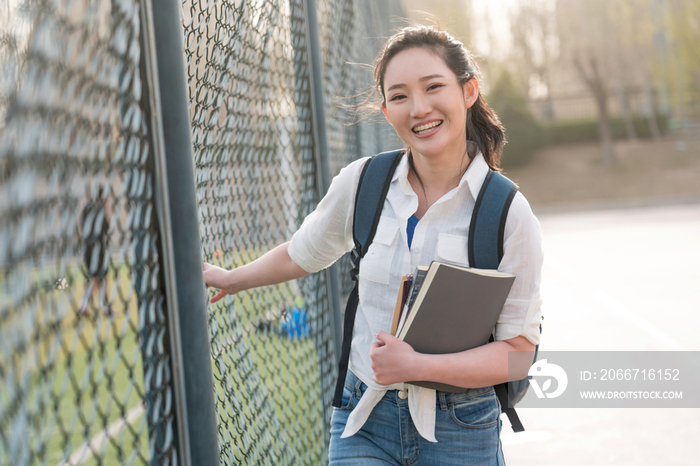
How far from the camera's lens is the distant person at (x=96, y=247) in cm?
103

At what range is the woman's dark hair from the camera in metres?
1.93

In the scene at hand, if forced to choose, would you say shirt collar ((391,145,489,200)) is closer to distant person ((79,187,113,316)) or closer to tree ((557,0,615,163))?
distant person ((79,187,113,316))

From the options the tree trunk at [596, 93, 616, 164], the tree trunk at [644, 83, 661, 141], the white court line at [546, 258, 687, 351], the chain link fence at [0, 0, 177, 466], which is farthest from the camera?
the tree trunk at [644, 83, 661, 141]

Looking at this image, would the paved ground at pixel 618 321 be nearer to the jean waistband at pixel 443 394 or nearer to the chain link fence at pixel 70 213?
the jean waistband at pixel 443 394

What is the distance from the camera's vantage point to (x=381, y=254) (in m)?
1.85

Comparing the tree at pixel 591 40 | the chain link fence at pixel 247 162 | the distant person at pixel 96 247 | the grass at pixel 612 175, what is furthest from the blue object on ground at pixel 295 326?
the tree at pixel 591 40

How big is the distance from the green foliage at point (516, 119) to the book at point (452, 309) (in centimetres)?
2582

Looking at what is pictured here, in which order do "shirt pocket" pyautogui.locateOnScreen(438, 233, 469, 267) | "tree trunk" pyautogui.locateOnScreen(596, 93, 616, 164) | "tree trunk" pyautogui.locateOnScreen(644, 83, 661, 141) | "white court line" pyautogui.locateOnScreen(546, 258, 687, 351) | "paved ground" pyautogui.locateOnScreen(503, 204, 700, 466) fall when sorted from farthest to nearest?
1. "tree trunk" pyautogui.locateOnScreen(644, 83, 661, 141)
2. "tree trunk" pyautogui.locateOnScreen(596, 93, 616, 164)
3. "white court line" pyautogui.locateOnScreen(546, 258, 687, 351)
4. "paved ground" pyautogui.locateOnScreen(503, 204, 700, 466)
5. "shirt pocket" pyautogui.locateOnScreen(438, 233, 469, 267)

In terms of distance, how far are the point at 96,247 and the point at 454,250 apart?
1.01 meters

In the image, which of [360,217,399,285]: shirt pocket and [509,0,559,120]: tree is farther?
[509,0,559,120]: tree

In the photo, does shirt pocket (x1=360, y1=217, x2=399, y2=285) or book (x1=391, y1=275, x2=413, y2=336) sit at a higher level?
shirt pocket (x1=360, y1=217, x2=399, y2=285)

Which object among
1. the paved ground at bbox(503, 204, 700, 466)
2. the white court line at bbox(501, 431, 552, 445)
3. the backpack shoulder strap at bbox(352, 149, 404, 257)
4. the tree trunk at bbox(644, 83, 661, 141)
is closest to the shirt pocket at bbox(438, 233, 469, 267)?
the backpack shoulder strap at bbox(352, 149, 404, 257)

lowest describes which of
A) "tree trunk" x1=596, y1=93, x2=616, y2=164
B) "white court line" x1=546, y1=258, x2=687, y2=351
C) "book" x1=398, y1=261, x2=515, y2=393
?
"white court line" x1=546, y1=258, x2=687, y2=351

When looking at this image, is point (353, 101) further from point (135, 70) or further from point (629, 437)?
point (135, 70)
